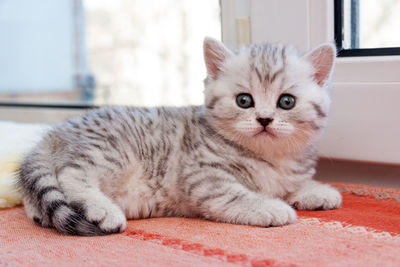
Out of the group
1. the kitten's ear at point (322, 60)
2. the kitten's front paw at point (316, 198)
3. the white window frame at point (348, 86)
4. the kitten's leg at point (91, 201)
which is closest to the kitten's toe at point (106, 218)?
the kitten's leg at point (91, 201)

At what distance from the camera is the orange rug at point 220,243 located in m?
0.77

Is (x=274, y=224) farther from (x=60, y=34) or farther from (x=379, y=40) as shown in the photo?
(x=60, y=34)

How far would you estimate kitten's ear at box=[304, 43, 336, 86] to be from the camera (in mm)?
1130

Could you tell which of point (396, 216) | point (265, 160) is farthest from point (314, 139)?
point (396, 216)

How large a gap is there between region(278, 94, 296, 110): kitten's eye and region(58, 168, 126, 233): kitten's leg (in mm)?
433

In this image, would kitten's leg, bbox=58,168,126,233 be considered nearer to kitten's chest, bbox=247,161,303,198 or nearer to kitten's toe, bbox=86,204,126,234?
kitten's toe, bbox=86,204,126,234

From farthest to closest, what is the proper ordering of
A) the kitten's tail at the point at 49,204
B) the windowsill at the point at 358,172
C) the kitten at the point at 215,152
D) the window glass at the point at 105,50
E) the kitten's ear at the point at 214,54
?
the window glass at the point at 105,50 < the windowsill at the point at 358,172 < the kitten's ear at the point at 214,54 < the kitten at the point at 215,152 < the kitten's tail at the point at 49,204

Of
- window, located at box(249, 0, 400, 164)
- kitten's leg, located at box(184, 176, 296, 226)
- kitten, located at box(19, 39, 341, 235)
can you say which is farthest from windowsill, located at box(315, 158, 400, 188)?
kitten's leg, located at box(184, 176, 296, 226)

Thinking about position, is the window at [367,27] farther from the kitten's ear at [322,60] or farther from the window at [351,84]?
A: the kitten's ear at [322,60]

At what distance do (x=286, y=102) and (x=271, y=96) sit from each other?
0.04m

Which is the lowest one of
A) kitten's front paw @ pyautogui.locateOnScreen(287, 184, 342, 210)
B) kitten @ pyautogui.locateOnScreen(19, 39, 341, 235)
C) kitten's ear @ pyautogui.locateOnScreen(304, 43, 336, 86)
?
kitten's front paw @ pyautogui.locateOnScreen(287, 184, 342, 210)

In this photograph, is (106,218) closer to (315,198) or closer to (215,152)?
(215,152)

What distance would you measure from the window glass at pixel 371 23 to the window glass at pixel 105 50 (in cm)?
46

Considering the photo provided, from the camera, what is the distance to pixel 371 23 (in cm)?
131
